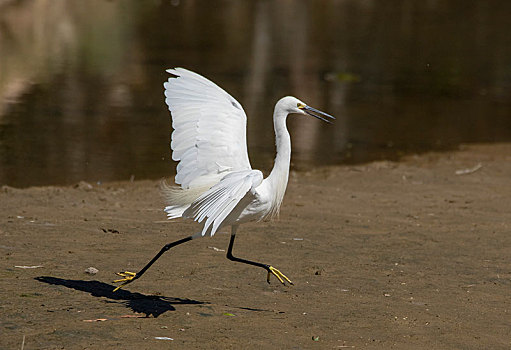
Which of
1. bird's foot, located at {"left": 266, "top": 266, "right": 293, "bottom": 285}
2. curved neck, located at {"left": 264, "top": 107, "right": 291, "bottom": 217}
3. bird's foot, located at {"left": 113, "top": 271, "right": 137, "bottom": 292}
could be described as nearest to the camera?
bird's foot, located at {"left": 113, "top": 271, "right": 137, "bottom": 292}

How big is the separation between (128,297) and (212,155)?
3.62 ft

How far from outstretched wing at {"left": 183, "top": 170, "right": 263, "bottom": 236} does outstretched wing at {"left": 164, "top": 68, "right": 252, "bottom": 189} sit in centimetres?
53

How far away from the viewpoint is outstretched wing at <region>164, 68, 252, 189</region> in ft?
18.0

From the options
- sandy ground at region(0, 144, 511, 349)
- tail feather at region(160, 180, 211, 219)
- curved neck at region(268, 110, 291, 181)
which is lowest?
sandy ground at region(0, 144, 511, 349)

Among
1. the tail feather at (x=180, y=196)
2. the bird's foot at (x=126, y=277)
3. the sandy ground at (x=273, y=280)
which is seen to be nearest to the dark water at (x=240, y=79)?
the sandy ground at (x=273, y=280)

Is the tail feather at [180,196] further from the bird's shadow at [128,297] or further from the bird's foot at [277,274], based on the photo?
the bird's foot at [277,274]

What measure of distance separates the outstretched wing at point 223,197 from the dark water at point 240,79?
14.6 ft

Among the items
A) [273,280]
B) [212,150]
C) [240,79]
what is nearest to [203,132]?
[212,150]

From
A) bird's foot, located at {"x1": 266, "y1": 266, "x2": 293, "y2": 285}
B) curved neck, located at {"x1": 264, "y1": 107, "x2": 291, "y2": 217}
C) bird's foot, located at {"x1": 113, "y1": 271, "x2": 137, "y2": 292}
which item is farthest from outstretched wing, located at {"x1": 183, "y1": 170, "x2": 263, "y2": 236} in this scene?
Result: bird's foot, located at {"x1": 266, "y1": 266, "x2": 293, "y2": 285}

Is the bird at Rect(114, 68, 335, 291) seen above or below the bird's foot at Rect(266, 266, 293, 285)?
above

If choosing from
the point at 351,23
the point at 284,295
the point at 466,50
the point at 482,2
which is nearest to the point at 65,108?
the point at 284,295

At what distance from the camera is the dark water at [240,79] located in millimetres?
10727

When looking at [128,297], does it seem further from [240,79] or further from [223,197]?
[240,79]

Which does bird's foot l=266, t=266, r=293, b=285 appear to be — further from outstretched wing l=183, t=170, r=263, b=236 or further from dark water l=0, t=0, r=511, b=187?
dark water l=0, t=0, r=511, b=187
